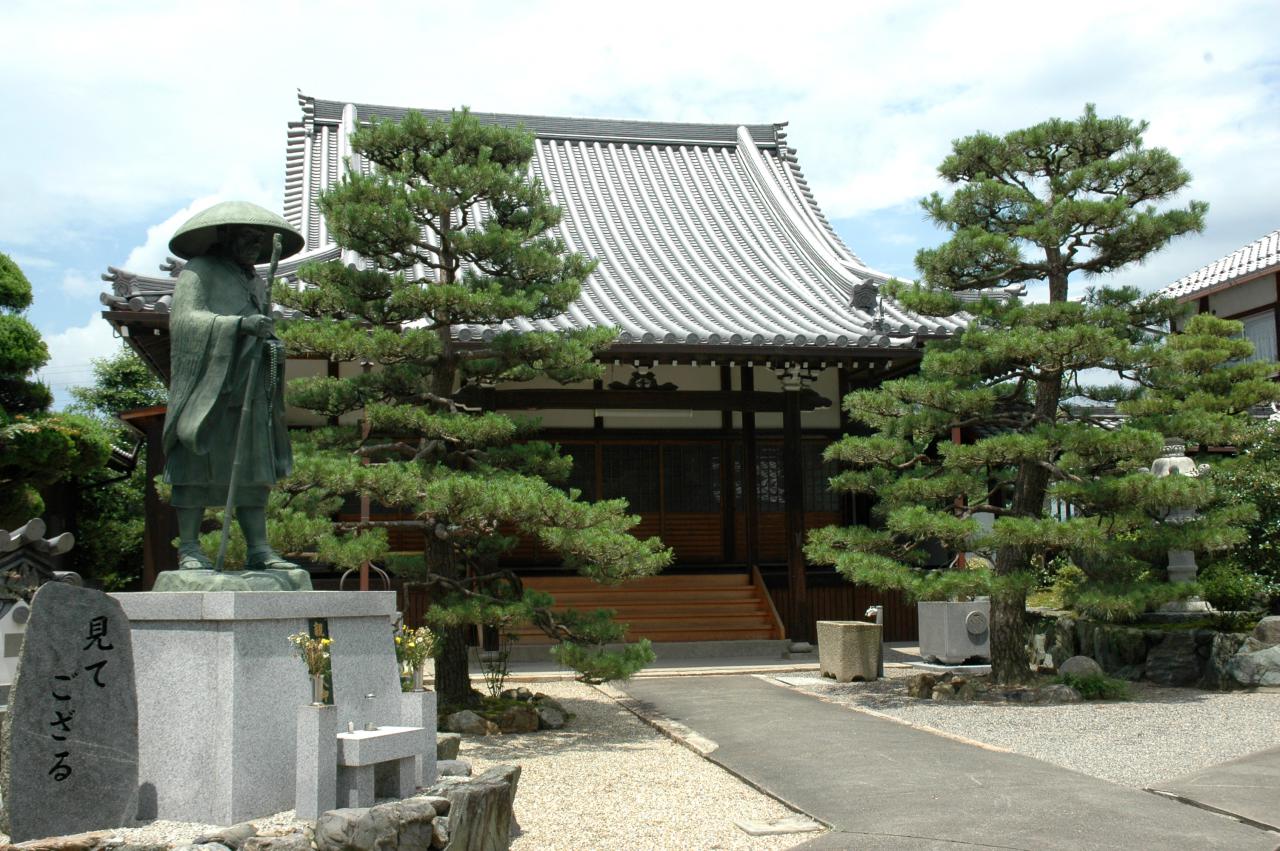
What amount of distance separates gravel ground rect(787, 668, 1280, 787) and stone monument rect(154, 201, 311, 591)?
215 inches

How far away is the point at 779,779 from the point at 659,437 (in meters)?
9.52

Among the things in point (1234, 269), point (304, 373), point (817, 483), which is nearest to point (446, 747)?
point (304, 373)

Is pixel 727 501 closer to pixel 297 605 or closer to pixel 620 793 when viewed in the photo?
pixel 620 793

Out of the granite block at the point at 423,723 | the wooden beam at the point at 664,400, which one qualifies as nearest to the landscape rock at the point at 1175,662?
the wooden beam at the point at 664,400

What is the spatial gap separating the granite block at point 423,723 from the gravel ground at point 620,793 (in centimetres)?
60

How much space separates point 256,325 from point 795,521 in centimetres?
955

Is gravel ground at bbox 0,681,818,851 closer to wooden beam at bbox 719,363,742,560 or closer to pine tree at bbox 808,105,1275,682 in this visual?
pine tree at bbox 808,105,1275,682

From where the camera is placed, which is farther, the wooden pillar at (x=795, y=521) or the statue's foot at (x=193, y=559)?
the wooden pillar at (x=795, y=521)

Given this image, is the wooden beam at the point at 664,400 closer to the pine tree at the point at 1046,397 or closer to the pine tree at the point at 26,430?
the pine tree at the point at 1046,397

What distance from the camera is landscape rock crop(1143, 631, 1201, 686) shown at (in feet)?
37.0

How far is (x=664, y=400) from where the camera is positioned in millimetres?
14578

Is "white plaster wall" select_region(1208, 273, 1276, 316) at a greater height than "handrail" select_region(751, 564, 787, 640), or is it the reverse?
"white plaster wall" select_region(1208, 273, 1276, 316)

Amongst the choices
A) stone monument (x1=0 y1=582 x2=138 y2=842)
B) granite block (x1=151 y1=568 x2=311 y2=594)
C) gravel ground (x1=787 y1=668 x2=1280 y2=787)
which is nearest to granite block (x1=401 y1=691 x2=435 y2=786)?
granite block (x1=151 y1=568 x2=311 y2=594)

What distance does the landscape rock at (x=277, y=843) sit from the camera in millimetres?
4824
